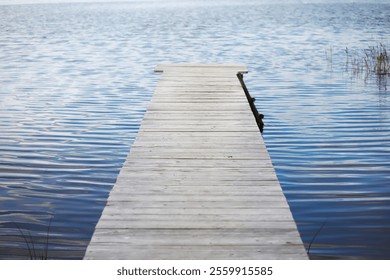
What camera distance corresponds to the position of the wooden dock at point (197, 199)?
4.24 metres

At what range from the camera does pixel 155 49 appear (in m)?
25.3

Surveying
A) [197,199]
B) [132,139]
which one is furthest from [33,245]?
[132,139]

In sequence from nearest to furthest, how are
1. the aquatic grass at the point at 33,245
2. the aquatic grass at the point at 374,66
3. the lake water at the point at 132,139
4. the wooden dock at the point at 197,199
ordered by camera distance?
1. the wooden dock at the point at 197,199
2. the aquatic grass at the point at 33,245
3. the lake water at the point at 132,139
4. the aquatic grass at the point at 374,66

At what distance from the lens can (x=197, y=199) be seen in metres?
5.19

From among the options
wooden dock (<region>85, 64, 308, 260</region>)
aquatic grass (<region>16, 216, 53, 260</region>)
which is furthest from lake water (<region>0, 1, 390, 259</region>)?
wooden dock (<region>85, 64, 308, 260</region>)

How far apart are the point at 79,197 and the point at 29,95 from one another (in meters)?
7.41

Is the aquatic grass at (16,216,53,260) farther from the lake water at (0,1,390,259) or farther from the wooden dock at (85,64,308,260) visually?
the wooden dock at (85,64,308,260)

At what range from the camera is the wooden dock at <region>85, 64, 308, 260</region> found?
424cm

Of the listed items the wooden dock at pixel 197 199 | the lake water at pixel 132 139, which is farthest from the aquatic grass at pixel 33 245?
the wooden dock at pixel 197 199

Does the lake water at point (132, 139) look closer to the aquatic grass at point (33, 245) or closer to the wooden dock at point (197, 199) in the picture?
the aquatic grass at point (33, 245)

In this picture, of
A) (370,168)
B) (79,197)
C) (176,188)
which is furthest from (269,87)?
(176,188)

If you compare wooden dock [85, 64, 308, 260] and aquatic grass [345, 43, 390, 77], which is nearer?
wooden dock [85, 64, 308, 260]
